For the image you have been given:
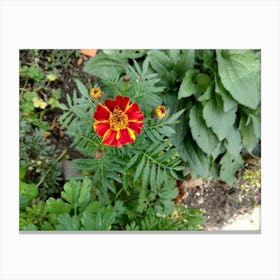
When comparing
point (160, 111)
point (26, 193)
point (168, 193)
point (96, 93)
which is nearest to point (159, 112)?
point (160, 111)

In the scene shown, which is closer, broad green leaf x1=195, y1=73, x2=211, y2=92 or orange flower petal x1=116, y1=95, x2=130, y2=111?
orange flower petal x1=116, y1=95, x2=130, y2=111

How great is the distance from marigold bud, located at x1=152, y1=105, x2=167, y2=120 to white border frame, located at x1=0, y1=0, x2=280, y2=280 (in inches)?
10.3

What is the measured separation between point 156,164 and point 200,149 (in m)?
0.20

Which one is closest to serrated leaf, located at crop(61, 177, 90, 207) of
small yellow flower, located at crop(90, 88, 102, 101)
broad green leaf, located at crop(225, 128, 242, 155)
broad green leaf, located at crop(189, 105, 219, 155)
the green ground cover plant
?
the green ground cover plant

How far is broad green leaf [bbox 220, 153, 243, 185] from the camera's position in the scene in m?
2.10

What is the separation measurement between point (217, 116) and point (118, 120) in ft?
1.21

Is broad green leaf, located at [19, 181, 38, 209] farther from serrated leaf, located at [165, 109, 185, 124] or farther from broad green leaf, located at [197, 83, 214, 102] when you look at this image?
broad green leaf, located at [197, 83, 214, 102]

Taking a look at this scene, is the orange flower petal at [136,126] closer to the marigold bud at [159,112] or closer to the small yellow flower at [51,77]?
the marigold bud at [159,112]

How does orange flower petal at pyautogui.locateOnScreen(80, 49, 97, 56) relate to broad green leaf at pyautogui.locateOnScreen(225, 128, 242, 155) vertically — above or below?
above

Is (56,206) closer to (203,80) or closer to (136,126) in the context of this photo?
(136,126)

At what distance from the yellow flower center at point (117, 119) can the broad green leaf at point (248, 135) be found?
1.42 feet

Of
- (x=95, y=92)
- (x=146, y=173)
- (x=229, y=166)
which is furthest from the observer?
(x=229, y=166)

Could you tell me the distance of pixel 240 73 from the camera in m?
2.03

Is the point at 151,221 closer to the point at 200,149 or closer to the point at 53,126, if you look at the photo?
the point at 200,149
